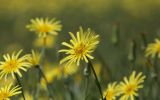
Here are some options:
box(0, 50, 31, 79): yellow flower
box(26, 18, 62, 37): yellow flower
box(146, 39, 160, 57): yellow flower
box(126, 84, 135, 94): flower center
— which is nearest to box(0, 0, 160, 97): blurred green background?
box(26, 18, 62, 37): yellow flower

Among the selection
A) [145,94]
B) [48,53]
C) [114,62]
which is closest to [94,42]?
[145,94]

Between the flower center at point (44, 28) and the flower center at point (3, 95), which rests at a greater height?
the flower center at point (44, 28)

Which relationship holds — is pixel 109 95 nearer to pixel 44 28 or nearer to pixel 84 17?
pixel 44 28

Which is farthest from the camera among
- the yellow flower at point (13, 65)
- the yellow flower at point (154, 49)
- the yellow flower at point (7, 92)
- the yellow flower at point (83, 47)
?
the yellow flower at point (154, 49)

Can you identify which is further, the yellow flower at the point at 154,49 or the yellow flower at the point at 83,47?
the yellow flower at the point at 154,49

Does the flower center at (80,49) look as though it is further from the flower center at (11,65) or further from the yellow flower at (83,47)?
the flower center at (11,65)

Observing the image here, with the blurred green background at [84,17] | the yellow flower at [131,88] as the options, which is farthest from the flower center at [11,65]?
the blurred green background at [84,17]

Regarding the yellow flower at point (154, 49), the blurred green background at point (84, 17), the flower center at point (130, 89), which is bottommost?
the flower center at point (130, 89)
